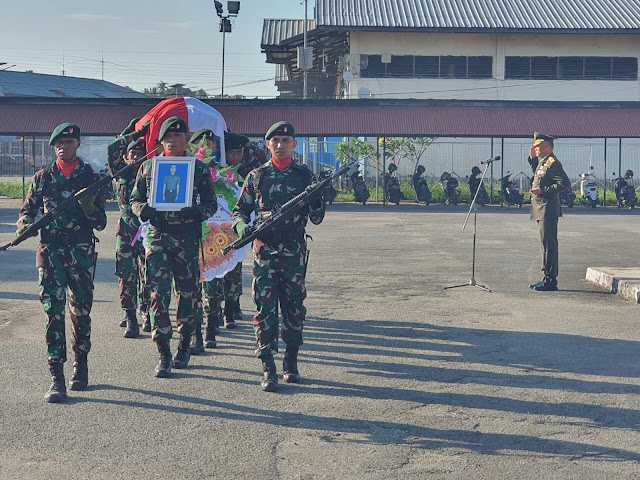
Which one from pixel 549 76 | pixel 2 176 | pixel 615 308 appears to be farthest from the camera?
pixel 2 176

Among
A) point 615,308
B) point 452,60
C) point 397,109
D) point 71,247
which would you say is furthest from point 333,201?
point 71,247

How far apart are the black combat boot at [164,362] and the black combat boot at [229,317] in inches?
75.3

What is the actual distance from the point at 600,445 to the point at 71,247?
3923 millimetres

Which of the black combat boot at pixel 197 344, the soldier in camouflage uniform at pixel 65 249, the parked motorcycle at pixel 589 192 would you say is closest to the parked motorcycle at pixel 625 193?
the parked motorcycle at pixel 589 192

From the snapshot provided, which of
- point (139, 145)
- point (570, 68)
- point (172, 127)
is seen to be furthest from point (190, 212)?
point (570, 68)

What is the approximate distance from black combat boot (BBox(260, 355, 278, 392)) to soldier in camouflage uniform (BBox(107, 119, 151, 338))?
205 centimetres

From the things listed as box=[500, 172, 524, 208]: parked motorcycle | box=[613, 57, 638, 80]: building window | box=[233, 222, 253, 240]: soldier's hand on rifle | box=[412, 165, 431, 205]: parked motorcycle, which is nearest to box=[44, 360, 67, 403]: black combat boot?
box=[233, 222, 253, 240]: soldier's hand on rifle

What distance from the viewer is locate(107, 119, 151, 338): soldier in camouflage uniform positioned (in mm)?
8102

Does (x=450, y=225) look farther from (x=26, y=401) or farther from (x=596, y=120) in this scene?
(x=26, y=401)

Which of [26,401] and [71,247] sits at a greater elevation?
[71,247]

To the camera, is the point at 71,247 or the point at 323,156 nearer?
the point at 71,247

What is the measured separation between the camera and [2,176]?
4938 cm

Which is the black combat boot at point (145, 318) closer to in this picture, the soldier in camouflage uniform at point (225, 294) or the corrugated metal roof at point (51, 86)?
the soldier in camouflage uniform at point (225, 294)

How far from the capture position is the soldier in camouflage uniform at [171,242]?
6605mm
